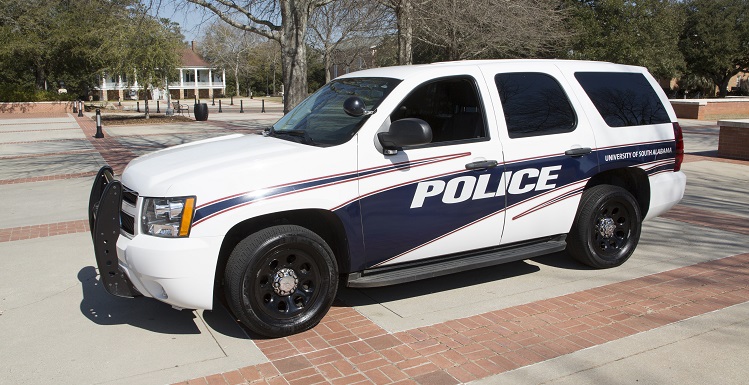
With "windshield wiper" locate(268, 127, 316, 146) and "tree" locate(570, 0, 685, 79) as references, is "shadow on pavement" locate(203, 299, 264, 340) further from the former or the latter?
"tree" locate(570, 0, 685, 79)

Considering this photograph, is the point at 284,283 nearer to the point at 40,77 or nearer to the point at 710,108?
the point at 710,108

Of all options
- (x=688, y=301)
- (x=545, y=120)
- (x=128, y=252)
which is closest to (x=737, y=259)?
(x=688, y=301)

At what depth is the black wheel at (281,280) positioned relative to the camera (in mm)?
4398

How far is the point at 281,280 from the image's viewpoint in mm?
4582

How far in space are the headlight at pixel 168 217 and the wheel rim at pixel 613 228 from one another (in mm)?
3737

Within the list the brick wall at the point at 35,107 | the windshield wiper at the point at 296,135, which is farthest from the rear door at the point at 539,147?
the brick wall at the point at 35,107

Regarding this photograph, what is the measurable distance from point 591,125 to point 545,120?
515 mm

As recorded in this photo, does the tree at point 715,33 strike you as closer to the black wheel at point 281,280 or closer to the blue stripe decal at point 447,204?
the blue stripe decal at point 447,204

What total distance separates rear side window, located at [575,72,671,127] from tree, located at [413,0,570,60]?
10.9m

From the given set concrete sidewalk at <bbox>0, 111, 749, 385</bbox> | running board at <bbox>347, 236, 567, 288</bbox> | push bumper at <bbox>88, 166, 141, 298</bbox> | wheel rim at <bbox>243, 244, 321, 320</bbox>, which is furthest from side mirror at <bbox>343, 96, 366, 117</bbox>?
push bumper at <bbox>88, 166, 141, 298</bbox>

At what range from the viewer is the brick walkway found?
4.09m

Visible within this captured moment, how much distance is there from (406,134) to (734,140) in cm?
1293

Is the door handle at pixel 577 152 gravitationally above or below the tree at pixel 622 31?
below

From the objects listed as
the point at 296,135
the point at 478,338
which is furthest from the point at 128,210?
the point at 478,338
